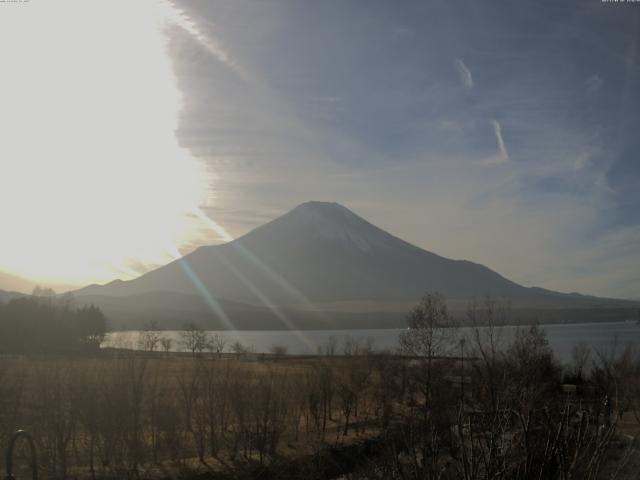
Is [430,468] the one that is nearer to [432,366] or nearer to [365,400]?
[365,400]

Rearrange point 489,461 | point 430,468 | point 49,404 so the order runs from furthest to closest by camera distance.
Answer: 1. point 49,404
2. point 430,468
3. point 489,461

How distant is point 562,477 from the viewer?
4062mm

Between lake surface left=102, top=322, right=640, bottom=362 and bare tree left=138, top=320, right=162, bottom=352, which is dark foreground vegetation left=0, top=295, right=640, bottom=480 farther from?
lake surface left=102, top=322, right=640, bottom=362

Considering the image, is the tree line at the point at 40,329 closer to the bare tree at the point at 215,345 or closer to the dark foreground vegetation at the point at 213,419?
the bare tree at the point at 215,345

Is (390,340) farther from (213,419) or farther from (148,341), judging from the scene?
(213,419)

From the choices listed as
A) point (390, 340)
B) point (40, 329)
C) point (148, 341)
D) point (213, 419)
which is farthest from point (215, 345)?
point (213, 419)

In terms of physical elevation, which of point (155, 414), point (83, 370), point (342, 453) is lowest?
point (342, 453)

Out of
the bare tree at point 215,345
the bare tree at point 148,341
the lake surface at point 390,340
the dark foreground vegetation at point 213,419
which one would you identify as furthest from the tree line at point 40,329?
the dark foreground vegetation at point 213,419

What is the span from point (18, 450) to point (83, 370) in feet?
9.55

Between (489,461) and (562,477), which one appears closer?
(562,477)

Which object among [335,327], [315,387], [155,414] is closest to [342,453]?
[315,387]

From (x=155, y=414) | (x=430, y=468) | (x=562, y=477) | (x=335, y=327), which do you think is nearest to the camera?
(x=562, y=477)

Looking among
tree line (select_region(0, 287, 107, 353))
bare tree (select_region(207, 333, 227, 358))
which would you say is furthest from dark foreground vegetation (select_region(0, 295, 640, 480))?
bare tree (select_region(207, 333, 227, 358))

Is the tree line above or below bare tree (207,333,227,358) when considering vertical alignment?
above
